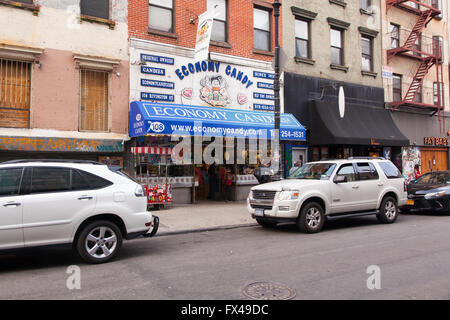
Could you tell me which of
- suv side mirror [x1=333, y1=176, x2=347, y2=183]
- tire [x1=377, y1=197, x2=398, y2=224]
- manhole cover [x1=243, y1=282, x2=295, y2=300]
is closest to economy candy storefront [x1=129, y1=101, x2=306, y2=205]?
suv side mirror [x1=333, y1=176, x2=347, y2=183]

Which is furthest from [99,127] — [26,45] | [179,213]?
[179,213]

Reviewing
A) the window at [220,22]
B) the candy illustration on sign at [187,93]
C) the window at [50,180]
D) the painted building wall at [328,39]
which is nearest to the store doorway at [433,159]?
the painted building wall at [328,39]

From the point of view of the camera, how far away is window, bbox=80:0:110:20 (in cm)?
1241

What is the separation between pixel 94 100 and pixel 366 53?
15044mm

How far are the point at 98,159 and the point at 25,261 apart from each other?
6356mm

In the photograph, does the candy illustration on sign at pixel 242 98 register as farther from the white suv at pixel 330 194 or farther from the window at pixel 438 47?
the window at pixel 438 47

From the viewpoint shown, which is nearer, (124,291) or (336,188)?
(124,291)

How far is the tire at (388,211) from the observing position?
10.4 m

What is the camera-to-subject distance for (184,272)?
5.66 m

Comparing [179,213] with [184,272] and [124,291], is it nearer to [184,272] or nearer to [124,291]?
[184,272]

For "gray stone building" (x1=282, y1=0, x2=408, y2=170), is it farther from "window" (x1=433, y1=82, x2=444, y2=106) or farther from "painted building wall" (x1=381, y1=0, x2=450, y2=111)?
"window" (x1=433, y1=82, x2=444, y2=106)

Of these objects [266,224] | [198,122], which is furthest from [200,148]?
[266,224]

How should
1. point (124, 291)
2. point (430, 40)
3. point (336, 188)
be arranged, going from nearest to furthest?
point (124, 291) < point (336, 188) < point (430, 40)
